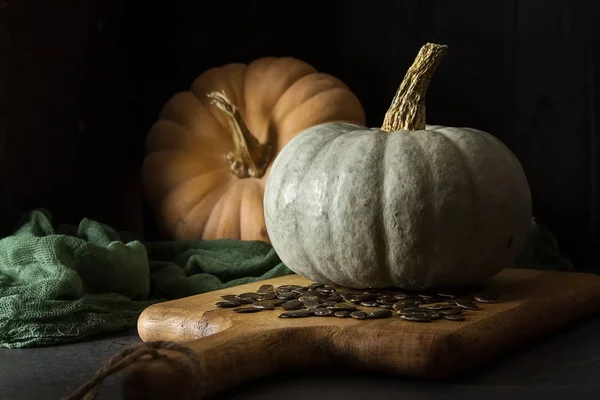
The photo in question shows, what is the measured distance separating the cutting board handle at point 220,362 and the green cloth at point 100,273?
0.43m

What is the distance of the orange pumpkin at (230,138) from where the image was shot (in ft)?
6.73

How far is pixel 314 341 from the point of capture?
1.07m

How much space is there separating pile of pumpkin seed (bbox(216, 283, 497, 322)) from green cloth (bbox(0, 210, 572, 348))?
260mm

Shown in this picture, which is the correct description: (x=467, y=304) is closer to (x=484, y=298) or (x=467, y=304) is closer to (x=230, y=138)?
(x=484, y=298)

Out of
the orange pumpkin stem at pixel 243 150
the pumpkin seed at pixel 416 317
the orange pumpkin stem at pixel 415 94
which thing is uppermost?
the orange pumpkin stem at pixel 415 94

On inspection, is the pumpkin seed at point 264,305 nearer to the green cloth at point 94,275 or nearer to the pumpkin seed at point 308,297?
the pumpkin seed at point 308,297

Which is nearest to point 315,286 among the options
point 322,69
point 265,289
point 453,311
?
point 265,289

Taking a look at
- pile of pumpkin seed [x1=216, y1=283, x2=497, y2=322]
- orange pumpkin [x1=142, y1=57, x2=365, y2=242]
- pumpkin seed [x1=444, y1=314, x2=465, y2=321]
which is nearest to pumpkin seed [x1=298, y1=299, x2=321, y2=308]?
pile of pumpkin seed [x1=216, y1=283, x2=497, y2=322]

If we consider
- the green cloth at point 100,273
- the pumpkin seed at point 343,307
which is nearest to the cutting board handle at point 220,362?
the pumpkin seed at point 343,307

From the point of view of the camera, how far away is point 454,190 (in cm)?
129

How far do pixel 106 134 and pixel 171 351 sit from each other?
4.93ft

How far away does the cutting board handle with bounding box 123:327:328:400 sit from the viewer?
2.78ft

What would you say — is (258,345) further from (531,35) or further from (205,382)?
(531,35)

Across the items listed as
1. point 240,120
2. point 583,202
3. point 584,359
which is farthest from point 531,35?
point 584,359
